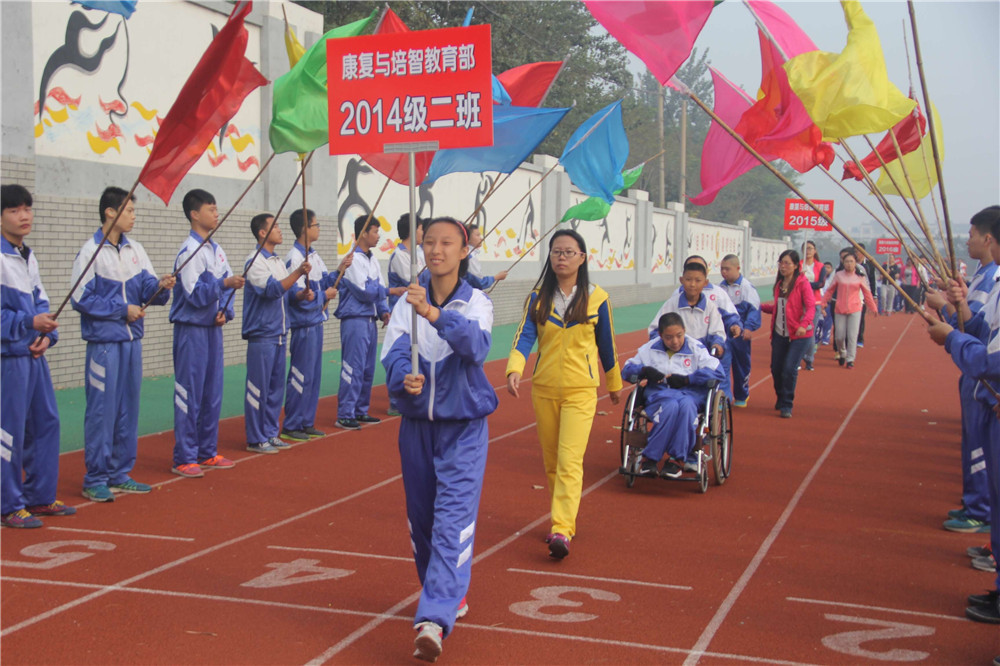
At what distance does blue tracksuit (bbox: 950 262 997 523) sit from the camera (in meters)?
5.76

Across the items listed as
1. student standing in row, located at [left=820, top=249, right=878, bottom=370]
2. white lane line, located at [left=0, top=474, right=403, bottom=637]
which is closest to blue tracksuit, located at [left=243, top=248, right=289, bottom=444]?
white lane line, located at [left=0, top=474, right=403, bottom=637]

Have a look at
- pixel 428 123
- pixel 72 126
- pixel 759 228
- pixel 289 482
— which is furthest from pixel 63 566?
pixel 759 228

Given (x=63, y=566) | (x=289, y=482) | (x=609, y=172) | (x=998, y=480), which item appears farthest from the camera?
(x=609, y=172)

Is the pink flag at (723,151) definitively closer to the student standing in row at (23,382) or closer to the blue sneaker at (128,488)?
the student standing in row at (23,382)

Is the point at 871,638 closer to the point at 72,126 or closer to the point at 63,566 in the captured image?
the point at 63,566

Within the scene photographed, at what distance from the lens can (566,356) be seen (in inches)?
237

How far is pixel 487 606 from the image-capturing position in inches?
188

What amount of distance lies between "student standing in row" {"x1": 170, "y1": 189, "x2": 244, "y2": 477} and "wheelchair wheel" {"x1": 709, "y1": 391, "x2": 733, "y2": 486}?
382 centimetres

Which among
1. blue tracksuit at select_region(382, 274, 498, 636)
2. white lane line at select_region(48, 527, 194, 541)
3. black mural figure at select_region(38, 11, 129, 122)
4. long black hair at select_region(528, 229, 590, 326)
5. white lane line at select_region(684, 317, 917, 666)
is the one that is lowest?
white lane line at select_region(684, 317, 917, 666)

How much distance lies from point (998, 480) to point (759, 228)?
266 feet

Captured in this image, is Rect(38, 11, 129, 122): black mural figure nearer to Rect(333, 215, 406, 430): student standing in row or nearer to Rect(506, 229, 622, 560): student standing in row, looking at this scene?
Rect(333, 215, 406, 430): student standing in row

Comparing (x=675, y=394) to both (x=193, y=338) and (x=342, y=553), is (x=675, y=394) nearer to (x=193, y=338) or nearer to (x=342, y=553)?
(x=342, y=553)

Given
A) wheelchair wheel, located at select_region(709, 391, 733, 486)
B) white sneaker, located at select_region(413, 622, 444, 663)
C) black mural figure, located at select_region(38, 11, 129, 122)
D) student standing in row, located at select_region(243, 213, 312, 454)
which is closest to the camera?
white sneaker, located at select_region(413, 622, 444, 663)

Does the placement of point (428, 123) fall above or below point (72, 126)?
below
